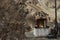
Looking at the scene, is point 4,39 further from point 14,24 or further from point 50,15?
point 50,15

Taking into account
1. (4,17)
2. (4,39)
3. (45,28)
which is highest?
(4,17)

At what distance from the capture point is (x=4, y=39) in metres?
2.42

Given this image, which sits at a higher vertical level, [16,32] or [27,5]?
[27,5]

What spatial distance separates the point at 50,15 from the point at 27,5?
38cm

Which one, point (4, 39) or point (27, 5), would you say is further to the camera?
point (27, 5)

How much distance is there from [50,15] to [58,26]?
0.21 meters

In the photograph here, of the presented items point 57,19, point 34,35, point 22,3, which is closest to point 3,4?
point 22,3

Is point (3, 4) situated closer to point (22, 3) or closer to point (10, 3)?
point (10, 3)

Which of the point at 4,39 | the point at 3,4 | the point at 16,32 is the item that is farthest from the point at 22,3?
the point at 4,39

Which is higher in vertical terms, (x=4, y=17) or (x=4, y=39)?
(x=4, y=17)

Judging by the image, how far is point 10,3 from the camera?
102 inches

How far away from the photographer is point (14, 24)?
8.43ft

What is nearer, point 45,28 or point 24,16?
point 45,28

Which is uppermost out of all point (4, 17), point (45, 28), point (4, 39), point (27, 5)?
point (27, 5)
